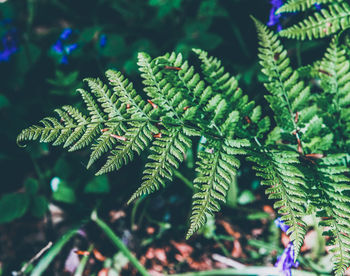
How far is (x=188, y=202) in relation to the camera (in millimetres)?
2105

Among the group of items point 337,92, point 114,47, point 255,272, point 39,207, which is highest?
point 114,47

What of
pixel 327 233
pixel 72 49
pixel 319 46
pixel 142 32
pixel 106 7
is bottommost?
pixel 327 233

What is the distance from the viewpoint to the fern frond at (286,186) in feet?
3.09

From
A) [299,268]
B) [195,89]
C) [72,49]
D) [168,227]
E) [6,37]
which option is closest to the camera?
[195,89]

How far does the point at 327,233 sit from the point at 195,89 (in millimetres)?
723

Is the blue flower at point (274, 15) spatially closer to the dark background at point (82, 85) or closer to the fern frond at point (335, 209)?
the dark background at point (82, 85)

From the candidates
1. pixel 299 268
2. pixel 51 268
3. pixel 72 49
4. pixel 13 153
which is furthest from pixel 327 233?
pixel 13 153

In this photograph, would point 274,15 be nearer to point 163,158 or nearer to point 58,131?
point 163,158

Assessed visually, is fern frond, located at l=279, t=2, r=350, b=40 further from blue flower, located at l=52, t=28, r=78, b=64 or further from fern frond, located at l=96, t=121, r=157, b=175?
blue flower, located at l=52, t=28, r=78, b=64

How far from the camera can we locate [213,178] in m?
1.01

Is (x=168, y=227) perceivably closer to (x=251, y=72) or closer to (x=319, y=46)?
(x=251, y=72)

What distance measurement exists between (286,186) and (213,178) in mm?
262

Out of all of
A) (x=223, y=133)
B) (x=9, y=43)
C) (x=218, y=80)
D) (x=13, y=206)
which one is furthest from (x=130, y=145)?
(x=9, y=43)

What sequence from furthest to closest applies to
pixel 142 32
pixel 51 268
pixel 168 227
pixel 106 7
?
pixel 106 7 < pixel 142 32 < pixel 168 227 < pixel 51 268
